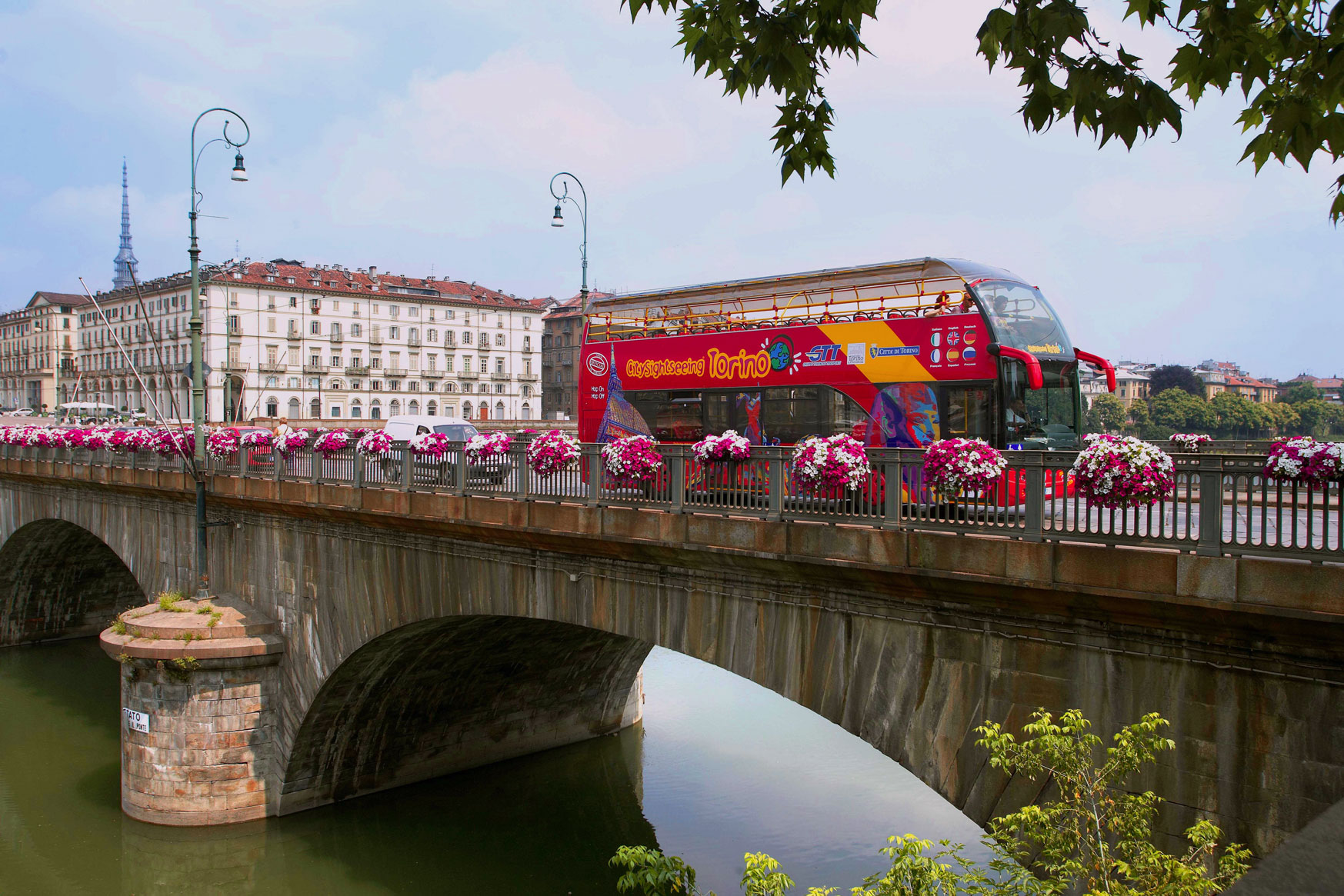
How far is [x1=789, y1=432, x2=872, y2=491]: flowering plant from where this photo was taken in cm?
976

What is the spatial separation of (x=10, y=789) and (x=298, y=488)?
417 inches

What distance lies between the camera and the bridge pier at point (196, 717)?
18.4 meters

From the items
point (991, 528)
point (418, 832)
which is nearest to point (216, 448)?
point (418, 832)

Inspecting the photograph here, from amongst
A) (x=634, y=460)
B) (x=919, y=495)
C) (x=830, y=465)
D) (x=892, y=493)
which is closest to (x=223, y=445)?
(x=634, y=460)

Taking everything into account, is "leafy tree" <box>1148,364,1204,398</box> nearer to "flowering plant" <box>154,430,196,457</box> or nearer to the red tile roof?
"flowering plant" <box>154,430,196,457</box>

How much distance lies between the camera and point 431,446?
15.7m

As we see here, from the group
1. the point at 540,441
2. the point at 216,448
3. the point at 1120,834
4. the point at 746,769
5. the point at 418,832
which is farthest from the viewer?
the point at 746,769

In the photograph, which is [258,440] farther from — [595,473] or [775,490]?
[775,490]

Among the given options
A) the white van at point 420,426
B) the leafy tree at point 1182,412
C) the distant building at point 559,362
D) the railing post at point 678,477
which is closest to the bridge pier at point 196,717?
the white van at point 420,426

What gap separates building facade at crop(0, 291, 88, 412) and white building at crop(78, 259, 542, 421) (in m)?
2.48

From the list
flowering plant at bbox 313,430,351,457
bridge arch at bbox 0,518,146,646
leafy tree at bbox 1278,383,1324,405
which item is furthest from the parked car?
leafy tree at bbox 1278,383,1324,405

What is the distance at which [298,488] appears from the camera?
18.1 m

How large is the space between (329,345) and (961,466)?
300ft

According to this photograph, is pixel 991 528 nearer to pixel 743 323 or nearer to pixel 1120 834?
pixel 1120 834
